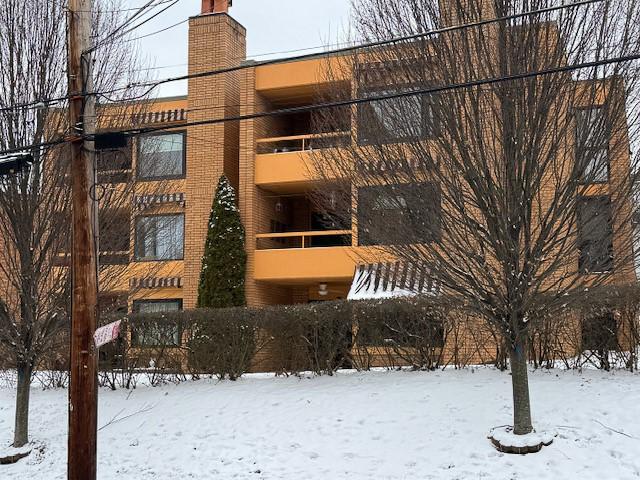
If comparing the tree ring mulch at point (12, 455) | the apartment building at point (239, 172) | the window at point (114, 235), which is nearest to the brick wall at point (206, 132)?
the apartment building at point (239, 172)

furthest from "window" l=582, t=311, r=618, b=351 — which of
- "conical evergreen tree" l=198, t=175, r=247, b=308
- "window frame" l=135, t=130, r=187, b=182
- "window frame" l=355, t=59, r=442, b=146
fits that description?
"conical evergreen tree" l=198, t=175, r=247, b=308

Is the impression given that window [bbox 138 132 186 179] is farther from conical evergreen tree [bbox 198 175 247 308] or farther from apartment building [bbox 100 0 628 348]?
conical evergreen tree [bbox 198 175 247 308]

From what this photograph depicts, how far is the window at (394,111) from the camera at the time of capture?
9.48 meters

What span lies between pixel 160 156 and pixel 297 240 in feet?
24.3

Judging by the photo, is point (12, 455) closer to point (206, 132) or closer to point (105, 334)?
point (105, 334)

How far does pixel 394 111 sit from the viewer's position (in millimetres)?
9750

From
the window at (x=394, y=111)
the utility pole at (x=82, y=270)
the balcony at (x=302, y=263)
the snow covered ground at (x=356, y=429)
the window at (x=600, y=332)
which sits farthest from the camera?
the balcony at (x=302, y=263)

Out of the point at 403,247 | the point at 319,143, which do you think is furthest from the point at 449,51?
the point at 319,143

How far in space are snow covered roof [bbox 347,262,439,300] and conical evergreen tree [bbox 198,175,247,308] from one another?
4.79 metres

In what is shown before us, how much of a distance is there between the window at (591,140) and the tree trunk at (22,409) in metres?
9.64

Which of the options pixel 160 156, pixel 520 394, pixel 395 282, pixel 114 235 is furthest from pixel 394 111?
pixel 160 156

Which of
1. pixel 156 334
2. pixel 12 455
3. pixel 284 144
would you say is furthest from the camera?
pixel 284 144

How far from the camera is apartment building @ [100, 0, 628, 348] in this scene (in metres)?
20.7

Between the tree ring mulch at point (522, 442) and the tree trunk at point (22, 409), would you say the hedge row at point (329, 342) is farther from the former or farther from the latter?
the tree ring mulch at point (522, 442)
